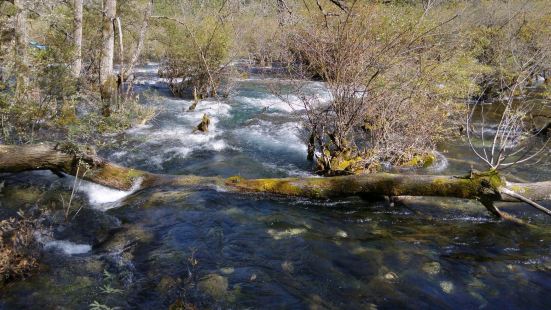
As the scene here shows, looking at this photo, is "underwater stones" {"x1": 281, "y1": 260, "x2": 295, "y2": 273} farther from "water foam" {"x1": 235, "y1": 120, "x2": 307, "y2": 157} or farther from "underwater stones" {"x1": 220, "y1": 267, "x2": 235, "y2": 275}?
"water foam" {"x1": 235, "y1": 120, "x2": 307, "y2": 157}

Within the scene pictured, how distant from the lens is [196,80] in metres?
20.3

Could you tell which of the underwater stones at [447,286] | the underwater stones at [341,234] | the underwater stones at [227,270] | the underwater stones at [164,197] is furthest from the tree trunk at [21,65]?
the underwater stones at [447,286]

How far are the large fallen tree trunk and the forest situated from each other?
29 mm

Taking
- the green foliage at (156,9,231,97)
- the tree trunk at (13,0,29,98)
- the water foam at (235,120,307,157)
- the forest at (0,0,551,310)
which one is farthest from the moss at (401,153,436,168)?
the green foliage at (156,9,231,97)

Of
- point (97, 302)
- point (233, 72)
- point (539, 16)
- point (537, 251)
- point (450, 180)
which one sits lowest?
point (97, 302)

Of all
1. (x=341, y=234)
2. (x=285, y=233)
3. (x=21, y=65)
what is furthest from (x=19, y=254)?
(x=21, y=65)

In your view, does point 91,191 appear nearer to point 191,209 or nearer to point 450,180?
point 191,209

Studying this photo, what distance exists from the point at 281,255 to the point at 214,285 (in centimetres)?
124

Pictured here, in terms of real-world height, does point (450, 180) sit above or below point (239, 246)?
above

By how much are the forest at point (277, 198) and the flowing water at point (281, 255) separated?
26mm

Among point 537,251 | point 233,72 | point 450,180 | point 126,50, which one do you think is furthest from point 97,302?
point 126,50

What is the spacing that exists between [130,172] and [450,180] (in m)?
6.16

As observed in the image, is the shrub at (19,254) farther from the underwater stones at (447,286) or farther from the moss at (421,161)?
the moss at (421,161)

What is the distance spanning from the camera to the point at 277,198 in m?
7.63
